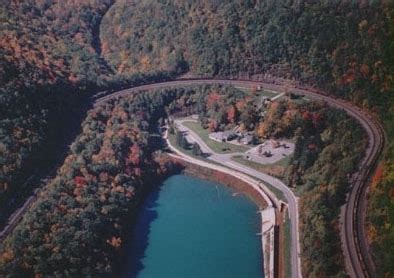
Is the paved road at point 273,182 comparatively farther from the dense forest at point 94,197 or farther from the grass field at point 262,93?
the grass field at point 262,93

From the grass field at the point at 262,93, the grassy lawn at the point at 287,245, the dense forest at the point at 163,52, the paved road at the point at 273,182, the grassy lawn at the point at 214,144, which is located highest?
the dense forest at the point at 163,52

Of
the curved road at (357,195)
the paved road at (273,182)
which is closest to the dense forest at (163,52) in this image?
the curved road at (357,195)

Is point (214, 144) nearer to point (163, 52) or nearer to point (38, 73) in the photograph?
point (163, 52)

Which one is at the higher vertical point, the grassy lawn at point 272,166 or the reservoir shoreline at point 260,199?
the grassy lawn at point 272,166

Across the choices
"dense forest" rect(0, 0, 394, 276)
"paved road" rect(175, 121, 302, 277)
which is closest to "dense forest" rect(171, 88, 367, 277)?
"paved road" rect(175, 121, 302, 277)

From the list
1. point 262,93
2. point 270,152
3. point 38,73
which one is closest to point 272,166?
point 270,152

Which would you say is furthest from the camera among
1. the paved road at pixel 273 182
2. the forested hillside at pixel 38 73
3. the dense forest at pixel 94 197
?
the forested hillside at pixel 38 73

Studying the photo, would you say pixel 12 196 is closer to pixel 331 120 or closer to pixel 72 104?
pixel 72 104
